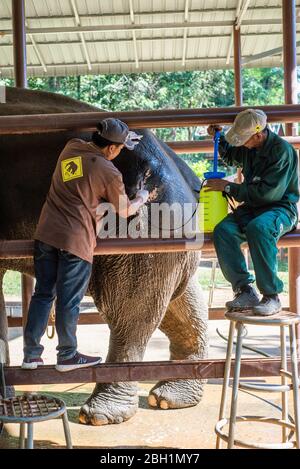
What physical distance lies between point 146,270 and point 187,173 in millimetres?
1067

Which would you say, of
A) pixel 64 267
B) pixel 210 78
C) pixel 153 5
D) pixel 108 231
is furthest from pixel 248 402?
pixel 210 78

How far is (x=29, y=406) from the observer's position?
3.00 m

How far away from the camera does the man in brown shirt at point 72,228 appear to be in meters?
3.28

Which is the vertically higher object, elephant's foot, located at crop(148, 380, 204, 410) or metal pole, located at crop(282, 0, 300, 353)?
metal pole, located at crop(282, 0, 300, 353)

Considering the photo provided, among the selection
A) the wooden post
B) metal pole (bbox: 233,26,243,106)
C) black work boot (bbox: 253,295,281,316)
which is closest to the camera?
black work boot (bbox: 253,295,281,316)

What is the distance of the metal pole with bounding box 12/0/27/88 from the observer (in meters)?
5.64

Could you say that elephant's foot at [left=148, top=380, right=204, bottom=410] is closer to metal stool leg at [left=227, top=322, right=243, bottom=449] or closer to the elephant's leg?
the elephant's leg

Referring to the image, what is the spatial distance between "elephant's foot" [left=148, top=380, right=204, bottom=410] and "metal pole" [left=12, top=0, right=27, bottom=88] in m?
3.00

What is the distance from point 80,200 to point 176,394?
7.66 ft

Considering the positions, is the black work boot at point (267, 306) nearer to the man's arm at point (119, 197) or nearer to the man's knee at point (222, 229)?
the man's knee at point (222, 229)

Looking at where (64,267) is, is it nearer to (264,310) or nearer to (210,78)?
(264,310)

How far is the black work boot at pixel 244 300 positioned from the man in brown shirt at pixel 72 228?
725mm

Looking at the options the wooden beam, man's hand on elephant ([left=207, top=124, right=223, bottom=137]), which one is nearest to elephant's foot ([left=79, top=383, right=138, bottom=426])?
the wooden beam

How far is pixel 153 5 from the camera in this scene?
26.7 ft
